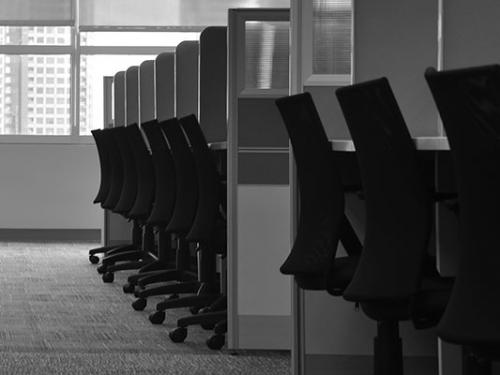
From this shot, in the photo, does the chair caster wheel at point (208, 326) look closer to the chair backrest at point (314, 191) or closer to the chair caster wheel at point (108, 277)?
the chair backrest at point (314, 191)

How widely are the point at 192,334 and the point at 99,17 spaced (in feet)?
17.6

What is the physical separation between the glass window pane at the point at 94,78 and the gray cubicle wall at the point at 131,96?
6.37 feet

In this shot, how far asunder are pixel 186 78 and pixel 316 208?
10.3 ft

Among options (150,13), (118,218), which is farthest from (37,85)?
(118,218)

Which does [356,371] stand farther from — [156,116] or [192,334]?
[156,116]

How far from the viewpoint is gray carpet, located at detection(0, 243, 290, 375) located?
3291 mm

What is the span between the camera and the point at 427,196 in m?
1.97

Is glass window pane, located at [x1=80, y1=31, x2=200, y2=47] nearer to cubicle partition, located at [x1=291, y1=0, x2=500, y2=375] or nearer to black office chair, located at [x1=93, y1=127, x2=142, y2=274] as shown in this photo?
black office chair, located at [x1=93, y1=127, x2=142, y2=274]

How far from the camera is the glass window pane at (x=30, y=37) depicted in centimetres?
877

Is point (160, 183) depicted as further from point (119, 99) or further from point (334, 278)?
point (119, 99)

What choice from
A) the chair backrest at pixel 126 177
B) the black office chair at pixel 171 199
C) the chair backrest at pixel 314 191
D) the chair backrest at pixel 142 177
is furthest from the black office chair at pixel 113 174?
the chair backrest at pixel 314 191

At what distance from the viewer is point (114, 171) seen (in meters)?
6.01

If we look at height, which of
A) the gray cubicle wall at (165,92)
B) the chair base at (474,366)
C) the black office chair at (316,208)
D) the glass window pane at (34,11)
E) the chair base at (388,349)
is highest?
the glass window pane at (34,11)

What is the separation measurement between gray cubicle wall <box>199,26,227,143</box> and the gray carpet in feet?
3.02
